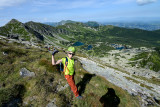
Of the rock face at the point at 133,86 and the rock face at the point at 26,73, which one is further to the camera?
the rock face at the point at 133,86

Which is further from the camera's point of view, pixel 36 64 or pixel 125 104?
pixel 36 64

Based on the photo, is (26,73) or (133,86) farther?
(133,86)

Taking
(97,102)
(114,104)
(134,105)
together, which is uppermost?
(97,102)

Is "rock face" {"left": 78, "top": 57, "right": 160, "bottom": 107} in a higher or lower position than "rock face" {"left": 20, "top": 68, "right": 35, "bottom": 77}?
lower

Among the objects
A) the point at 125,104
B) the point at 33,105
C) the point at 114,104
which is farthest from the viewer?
the point at 125,104

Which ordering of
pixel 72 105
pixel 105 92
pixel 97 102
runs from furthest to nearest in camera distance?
pixel 105 92, pixel 97 102, pixel 72 105

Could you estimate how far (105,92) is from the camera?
14.0 meters

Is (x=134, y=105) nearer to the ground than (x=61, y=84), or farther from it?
nearer to the ground

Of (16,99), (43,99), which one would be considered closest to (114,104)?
(43,99)

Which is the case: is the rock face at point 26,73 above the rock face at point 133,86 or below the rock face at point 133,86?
above

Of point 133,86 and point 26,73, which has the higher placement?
point 26,73

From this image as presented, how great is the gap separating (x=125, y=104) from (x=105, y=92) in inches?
119

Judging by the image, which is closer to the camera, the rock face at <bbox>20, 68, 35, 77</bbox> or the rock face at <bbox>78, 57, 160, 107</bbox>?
the rock face at <bbox>20, 68, 35, 77</bbox>

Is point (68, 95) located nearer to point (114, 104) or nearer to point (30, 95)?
point (30, 95)
